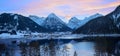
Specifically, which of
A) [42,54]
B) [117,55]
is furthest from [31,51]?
[117,55]

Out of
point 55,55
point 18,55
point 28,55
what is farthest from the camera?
point 18,55

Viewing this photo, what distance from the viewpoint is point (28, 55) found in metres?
90.0

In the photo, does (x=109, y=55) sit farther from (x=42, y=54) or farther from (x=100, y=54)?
(x=42, y=54)

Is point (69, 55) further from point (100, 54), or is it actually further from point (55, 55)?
point (100, 54)

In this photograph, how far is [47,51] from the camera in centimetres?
10031

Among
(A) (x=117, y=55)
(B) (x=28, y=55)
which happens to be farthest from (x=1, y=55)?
(A) (x=117, y=55)

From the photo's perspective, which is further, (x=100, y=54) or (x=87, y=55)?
(x=87, y=55)

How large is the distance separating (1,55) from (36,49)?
12463mm

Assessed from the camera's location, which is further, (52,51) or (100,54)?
(52,51)

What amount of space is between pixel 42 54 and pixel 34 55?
880 centimetres

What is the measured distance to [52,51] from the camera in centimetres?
9762

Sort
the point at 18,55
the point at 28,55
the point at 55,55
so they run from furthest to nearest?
the point at 18,55, the point at 55,55, the point at 28,55

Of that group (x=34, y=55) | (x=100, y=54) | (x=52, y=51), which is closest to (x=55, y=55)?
(x=52, y=51)

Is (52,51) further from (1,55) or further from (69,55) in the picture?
(1,55)
